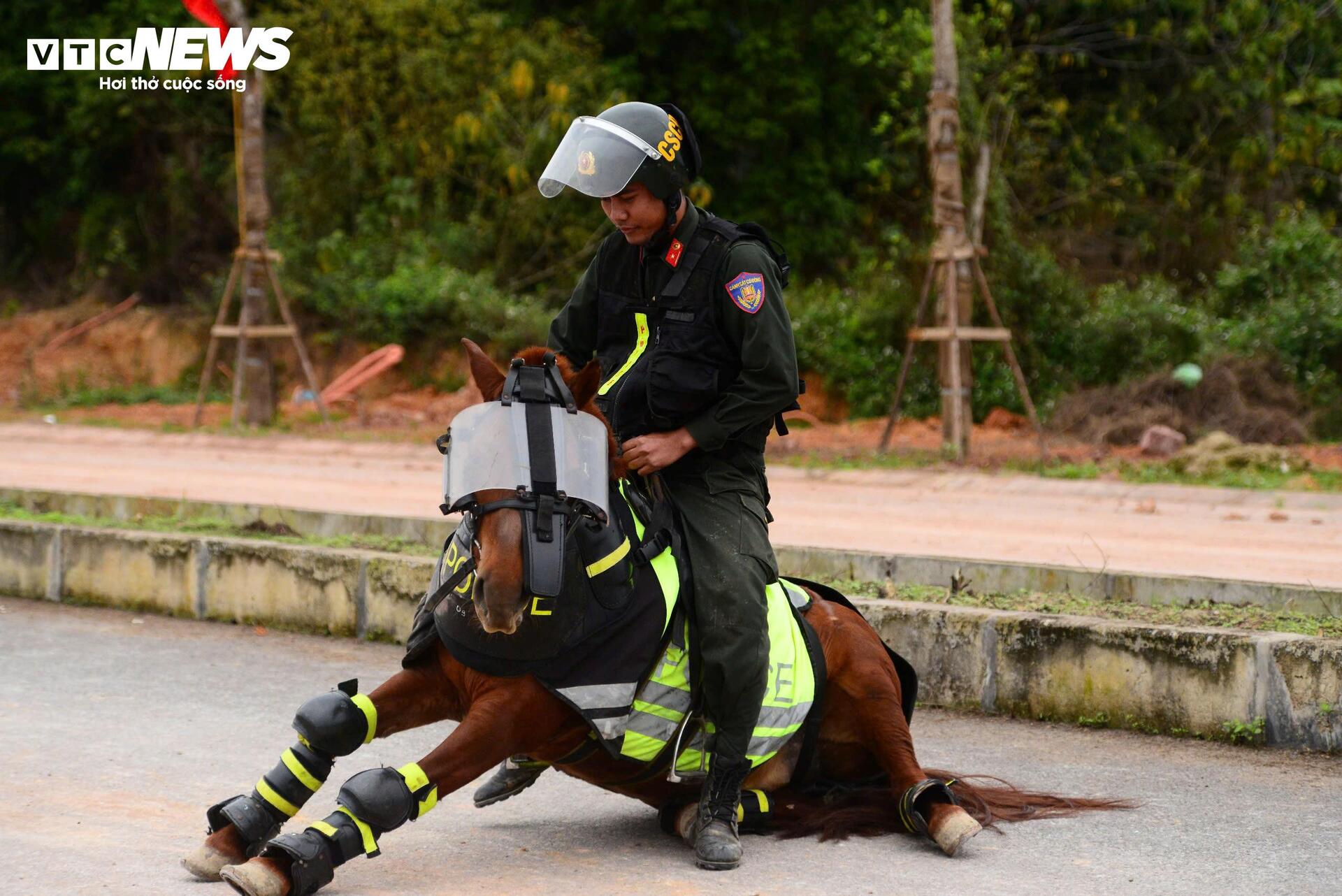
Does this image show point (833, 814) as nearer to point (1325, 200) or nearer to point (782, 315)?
point (782, 315)

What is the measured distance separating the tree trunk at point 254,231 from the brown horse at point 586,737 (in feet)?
56.7

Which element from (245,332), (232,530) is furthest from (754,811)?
(245,332)

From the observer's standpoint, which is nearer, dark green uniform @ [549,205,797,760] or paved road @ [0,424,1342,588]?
dark green uniform @ [549,205,797,760]

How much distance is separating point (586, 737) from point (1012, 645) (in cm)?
272

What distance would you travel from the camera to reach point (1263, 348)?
20266 millimetres

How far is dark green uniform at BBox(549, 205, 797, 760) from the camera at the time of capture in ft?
15.3

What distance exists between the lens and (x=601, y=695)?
439cm

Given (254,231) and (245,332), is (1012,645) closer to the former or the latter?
(245,332)

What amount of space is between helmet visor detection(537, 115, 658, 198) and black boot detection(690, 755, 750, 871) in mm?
1833

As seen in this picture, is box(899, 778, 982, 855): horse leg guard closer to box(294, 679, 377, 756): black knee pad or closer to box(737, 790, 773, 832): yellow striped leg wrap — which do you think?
box(737, 790, 773, 832): yellow striped leg wrap

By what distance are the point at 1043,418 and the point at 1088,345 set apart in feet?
6.85

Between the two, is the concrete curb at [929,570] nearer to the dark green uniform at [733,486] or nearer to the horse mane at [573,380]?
the dark green uniform at [733,486]

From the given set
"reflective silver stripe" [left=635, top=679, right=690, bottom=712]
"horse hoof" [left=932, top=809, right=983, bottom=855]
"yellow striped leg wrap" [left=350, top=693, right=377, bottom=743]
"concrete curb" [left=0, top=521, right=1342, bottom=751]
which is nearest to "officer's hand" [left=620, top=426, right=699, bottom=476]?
"reflective silver stripe" [left=635, top=679, right=690, bottom=712]

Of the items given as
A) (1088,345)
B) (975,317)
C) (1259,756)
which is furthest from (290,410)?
(1259,756)
